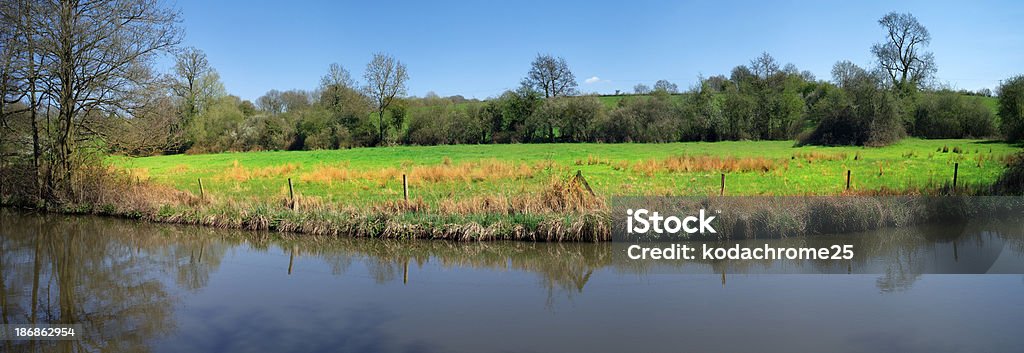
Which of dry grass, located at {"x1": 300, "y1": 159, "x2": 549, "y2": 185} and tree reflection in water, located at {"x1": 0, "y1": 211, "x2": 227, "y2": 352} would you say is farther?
dry grass, located at {"x1": 300, "y1": 159, "x2": 549, "y2": 185}

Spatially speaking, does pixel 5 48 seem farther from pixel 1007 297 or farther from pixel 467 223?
pixel 1007 297

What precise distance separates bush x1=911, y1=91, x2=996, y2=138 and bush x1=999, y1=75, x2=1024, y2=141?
12.4 ft

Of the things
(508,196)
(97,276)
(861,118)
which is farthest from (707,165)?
(97,276)

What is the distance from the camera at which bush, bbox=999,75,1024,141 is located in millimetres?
36200

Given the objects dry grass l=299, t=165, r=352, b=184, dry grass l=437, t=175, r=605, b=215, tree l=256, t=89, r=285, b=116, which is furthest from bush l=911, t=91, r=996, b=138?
tree l=256, t=89, r=285, b=116

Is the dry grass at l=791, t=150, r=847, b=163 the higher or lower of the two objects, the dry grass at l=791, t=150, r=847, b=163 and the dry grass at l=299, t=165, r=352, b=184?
the higher

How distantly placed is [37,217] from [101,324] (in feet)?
48.7

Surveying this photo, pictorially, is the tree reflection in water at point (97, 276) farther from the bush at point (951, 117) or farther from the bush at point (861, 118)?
the bush at point (951, 117)

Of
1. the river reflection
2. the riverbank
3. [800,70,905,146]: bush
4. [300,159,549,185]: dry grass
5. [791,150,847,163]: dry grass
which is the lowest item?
the river reflection

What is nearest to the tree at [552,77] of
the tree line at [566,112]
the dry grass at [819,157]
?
the tree line at [566,112]

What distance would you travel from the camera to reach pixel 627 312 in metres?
9.77

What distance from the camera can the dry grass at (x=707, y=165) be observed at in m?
25.5

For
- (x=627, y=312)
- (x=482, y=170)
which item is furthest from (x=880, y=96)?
(x=627, y=312)

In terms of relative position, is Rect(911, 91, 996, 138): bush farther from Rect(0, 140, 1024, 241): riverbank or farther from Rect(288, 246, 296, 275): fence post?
Rect(288, 246, 296, 275): fence post
